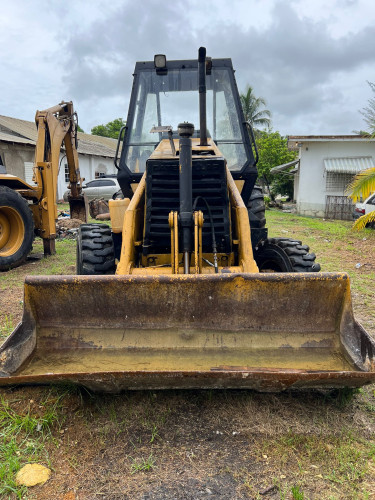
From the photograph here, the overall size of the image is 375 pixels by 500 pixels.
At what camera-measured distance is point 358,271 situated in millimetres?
8086

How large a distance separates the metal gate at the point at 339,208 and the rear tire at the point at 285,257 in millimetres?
15413

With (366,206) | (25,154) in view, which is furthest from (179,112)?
(25,154)

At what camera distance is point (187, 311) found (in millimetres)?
3230

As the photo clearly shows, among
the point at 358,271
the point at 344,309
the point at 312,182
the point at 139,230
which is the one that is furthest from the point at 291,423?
the point at 312,182

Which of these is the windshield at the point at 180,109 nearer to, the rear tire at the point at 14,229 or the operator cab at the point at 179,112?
the operator cab at the point at 179,112


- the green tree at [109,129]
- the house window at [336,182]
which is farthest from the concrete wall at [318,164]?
the green tree at [109,129]

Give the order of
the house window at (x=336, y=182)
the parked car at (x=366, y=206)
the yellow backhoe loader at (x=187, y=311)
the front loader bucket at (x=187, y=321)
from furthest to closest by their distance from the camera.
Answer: the house window at (x=336, y=182), the parked car at (x=366, y=206), the front loader bucket at (x=187, y=321), the yellow backhoe loader at (x=187, y=311)

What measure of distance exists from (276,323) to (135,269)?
1319mm

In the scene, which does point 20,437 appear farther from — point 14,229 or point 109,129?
point 109,129

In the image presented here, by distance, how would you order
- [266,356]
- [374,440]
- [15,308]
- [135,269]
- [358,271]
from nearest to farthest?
[374,440]
[266,356]
[135,269]
[15,308]
[358,271]

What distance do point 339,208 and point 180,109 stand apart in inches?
626

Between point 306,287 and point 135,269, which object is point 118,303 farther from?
point 306,287

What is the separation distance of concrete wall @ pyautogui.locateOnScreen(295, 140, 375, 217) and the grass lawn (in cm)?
1799

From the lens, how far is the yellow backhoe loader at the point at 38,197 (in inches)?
305
